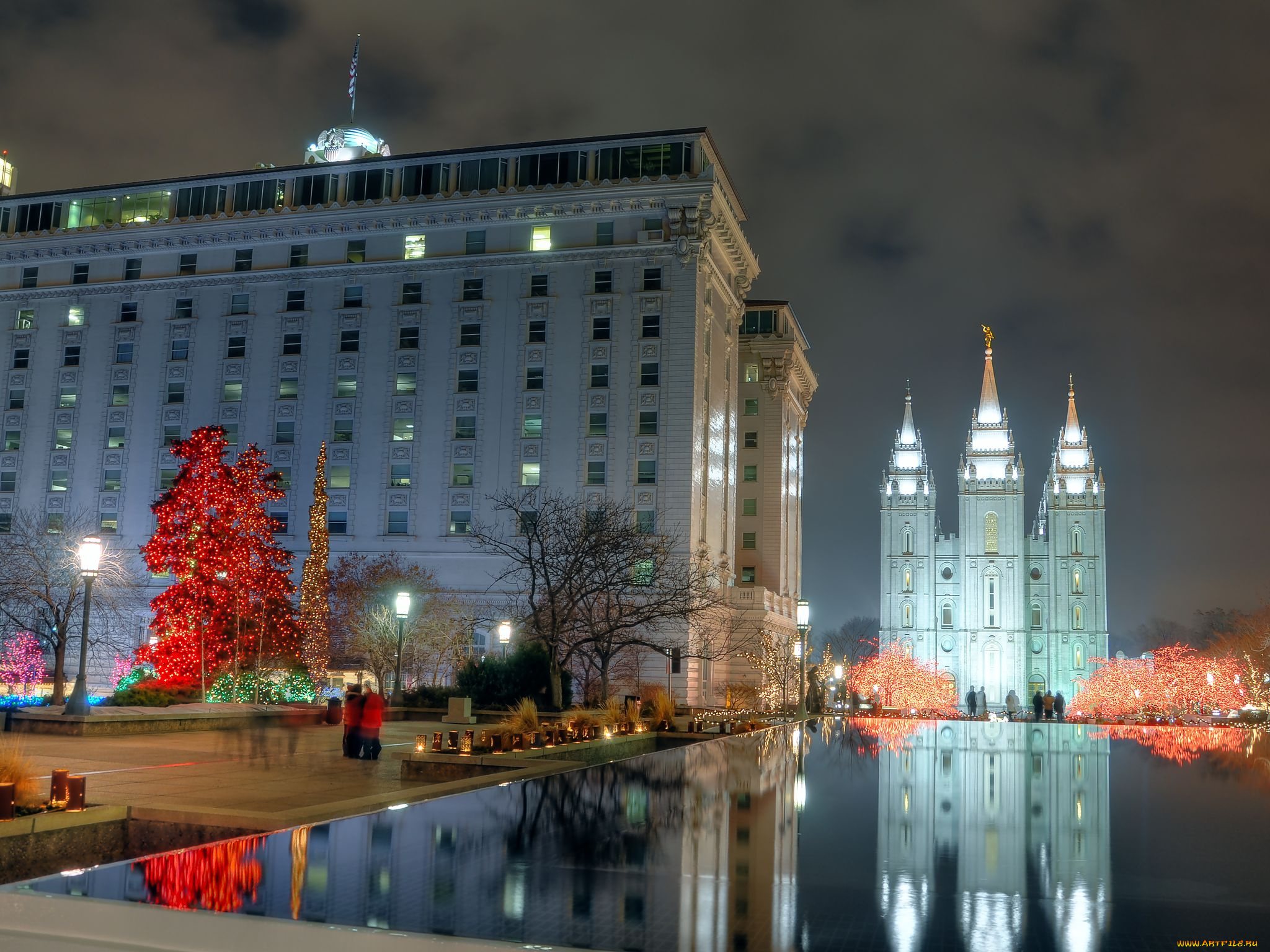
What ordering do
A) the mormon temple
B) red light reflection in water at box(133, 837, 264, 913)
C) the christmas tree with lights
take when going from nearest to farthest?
red light reflection in water at box(133, 837, 264, 913) → the christmas tree with lights → the mormon temple

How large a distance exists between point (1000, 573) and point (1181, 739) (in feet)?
436

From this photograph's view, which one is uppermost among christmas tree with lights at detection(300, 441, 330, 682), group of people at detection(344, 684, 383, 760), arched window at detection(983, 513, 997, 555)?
arched window at detection(983, 513, 997, 555)

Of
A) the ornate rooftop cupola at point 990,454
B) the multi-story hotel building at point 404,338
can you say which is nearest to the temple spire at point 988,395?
the ornate rooftop cupola at point 990,454

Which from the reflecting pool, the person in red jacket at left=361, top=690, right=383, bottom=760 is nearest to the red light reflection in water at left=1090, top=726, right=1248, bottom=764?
the reflecting pool

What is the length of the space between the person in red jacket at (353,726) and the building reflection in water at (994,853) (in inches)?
391

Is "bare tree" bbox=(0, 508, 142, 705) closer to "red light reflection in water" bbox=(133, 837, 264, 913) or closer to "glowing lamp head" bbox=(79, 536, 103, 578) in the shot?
"glowing lamp head" bbox=(79, 536, 103, 578)

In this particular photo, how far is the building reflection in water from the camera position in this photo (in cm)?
755

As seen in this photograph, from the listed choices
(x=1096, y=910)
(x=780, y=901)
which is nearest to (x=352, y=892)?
(x=780, y=901)

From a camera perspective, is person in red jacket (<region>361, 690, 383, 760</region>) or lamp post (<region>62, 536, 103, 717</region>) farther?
lamp post (<region>62, 536, 103, 717</region>)

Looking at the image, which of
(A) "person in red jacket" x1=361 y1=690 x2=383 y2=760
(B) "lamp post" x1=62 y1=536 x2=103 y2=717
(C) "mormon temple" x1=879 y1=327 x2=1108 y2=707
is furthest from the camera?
(C) "mormon temple" x1=879 y1=327 x2=1108 y2=707

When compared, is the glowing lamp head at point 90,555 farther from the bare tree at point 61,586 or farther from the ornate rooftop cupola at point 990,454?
the ornate rooftop cupola at point 990,454

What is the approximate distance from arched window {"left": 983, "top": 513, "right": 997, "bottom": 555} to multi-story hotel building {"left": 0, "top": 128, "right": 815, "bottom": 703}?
97359mm

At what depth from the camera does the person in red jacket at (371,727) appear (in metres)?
22.8

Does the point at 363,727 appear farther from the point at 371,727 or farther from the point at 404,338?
the point at 404,338
